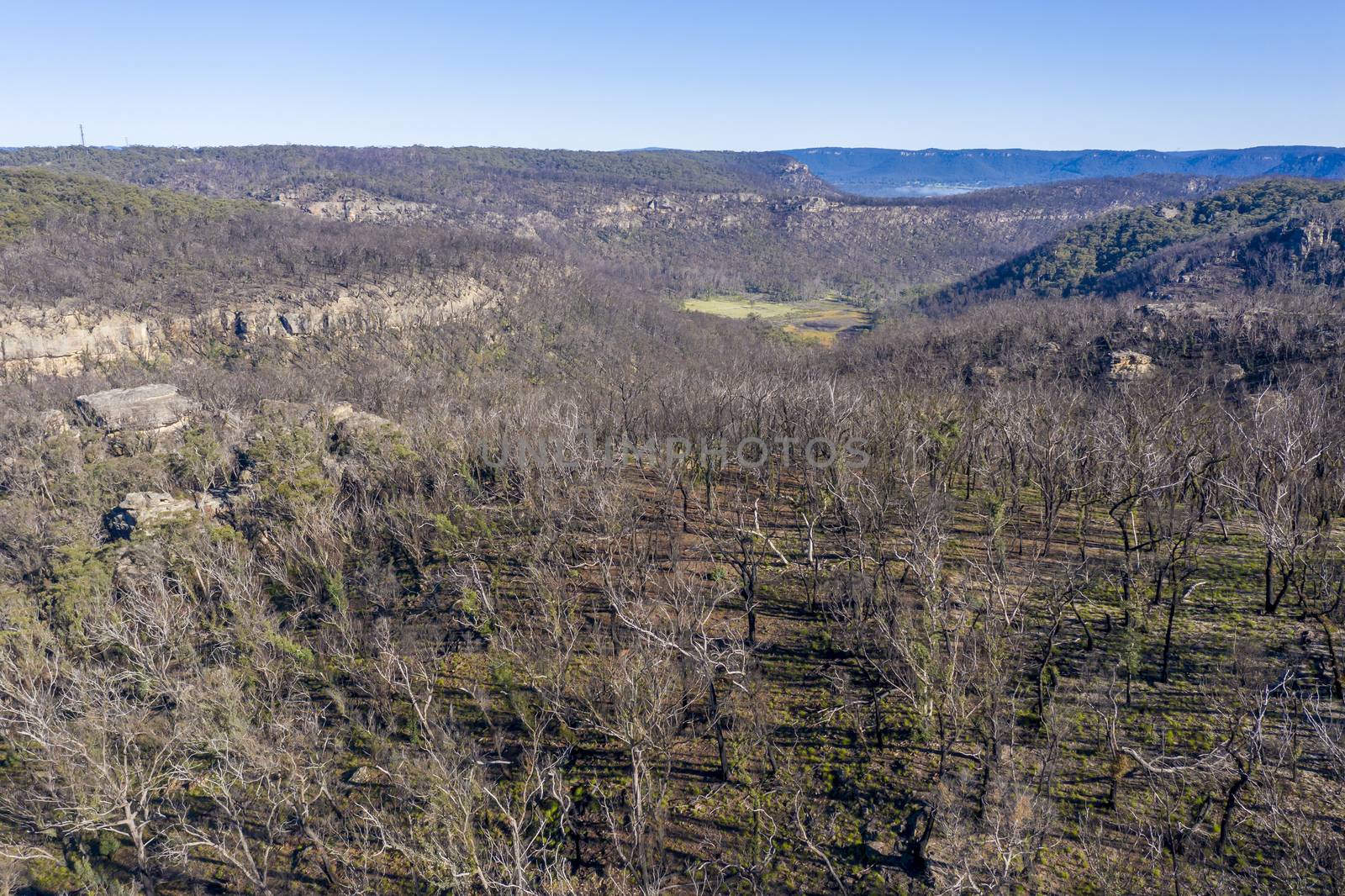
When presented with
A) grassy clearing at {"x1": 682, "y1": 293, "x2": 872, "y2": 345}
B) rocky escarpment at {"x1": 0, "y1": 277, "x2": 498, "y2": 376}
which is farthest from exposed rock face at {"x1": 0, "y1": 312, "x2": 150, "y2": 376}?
grassy clearing at {"x1": 682, "y1": 293, "x2": 872, "y2": 345}

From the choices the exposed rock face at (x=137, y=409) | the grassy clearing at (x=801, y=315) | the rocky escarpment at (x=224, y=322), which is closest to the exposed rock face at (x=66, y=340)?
the rocky escarpment at (x=224, y=322)

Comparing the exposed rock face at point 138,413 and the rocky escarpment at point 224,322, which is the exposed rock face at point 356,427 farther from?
the rocky escarpment at point 224,322

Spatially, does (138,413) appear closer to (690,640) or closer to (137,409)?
(137,409)

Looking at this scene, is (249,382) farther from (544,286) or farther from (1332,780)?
(1332,780)

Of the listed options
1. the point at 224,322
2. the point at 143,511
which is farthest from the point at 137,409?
the point at 224,322

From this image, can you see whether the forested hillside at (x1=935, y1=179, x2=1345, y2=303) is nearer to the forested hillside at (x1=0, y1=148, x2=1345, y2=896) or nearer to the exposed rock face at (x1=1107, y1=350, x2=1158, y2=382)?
the exposed rock face at (x1=1107, y1=350, x2=1158, y2=382)

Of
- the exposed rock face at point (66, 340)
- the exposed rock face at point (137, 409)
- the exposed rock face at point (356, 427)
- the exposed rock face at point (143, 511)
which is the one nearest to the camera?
the exposed rock face at point (143, 511)

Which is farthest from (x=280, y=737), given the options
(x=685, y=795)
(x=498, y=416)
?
(x=498, y=416)
